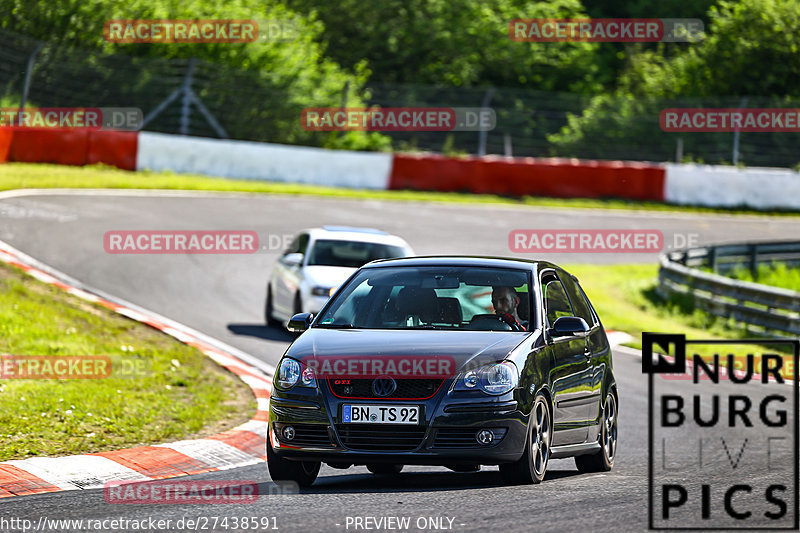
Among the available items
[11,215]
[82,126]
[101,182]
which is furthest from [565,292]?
[82,126]

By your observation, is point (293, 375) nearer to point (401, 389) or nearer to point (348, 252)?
point (401, 389)

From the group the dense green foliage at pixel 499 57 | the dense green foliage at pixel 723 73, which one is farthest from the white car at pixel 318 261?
the dense green foliage at pixel 723 73

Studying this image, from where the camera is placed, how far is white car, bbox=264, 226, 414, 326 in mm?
16156

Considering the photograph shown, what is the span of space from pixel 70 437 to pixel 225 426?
1591 mm

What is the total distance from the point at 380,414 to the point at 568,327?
154 centimetres

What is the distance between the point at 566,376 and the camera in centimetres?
827

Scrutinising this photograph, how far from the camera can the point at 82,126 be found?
30.8 m

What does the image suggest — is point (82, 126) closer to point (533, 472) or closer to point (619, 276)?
point (619, 276)

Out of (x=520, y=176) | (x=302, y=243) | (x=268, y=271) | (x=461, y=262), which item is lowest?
(x=268, y=271)

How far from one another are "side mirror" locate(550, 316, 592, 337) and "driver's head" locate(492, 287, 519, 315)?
306 millimetres

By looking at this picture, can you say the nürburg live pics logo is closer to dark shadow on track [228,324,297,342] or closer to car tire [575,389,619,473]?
car tire [575,389,619,473]

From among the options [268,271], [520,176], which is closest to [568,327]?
[268,271]

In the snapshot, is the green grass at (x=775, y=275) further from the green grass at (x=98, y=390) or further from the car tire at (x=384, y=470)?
the car tire at (x=384, y=470)

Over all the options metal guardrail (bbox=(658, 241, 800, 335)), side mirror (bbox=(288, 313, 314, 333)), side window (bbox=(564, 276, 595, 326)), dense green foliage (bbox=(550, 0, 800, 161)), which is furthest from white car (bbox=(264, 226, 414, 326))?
dense green foliage (bbox=(550, 0, 800, 161))
